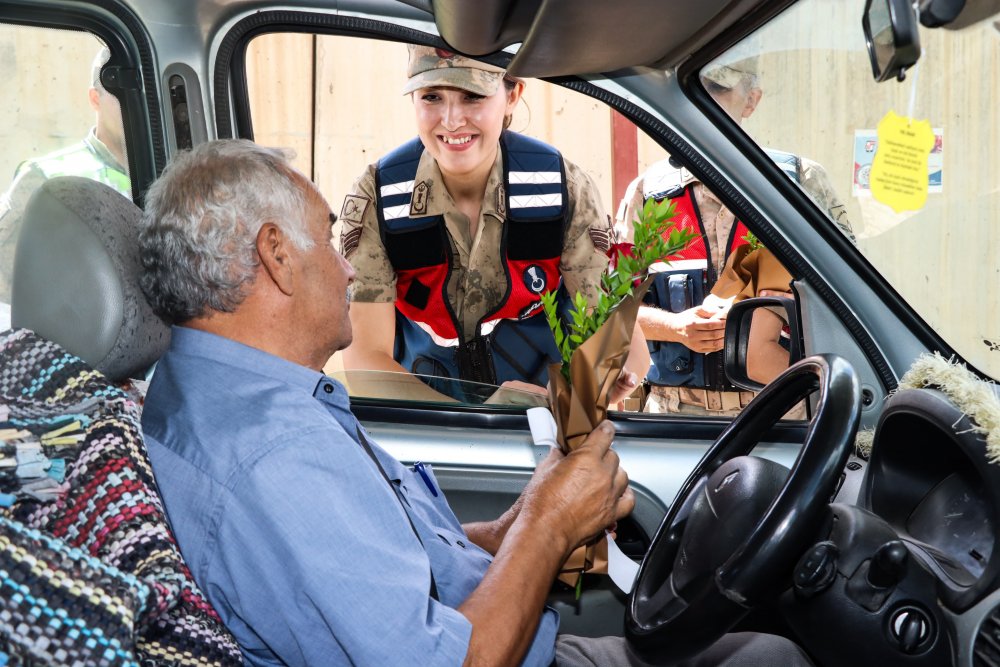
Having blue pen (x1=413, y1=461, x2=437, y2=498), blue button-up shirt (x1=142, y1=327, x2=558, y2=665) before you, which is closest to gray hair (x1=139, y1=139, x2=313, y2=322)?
blue button-up shirt (x1=142, y1=327, x2=558, y2=665)

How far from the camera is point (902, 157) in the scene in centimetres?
173

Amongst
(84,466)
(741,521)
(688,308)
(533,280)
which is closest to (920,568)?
(741,521)

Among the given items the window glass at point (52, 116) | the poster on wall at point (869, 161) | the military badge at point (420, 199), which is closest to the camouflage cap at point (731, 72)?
the poster on wall at point (869, 161)

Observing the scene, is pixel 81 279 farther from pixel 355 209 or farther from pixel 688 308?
pixel 688 308

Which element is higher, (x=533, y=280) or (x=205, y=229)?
(x=205, y=229)

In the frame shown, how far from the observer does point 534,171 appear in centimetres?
263

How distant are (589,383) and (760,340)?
660 mm

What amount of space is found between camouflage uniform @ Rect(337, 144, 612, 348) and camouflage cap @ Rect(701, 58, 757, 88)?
674 mm

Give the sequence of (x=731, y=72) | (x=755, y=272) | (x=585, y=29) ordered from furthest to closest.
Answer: (x=755, y=272) → (x=731, y=72) → (x=585, y=29)

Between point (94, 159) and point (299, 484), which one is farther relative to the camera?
point (94, 159)

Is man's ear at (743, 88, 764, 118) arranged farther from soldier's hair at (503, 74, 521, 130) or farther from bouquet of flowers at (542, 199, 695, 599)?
soldier's hair at (503, 74, 521, 130)

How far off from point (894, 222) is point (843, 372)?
0.73 m

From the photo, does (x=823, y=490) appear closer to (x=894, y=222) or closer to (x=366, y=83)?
(x=894, y=222)

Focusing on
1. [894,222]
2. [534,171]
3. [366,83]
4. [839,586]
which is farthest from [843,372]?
[366,83]
